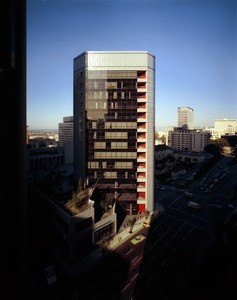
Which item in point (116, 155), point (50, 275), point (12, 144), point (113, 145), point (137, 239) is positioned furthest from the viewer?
point (116, 155)

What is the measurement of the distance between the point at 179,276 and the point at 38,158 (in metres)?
69.8

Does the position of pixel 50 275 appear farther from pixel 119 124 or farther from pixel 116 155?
pixel 119 124

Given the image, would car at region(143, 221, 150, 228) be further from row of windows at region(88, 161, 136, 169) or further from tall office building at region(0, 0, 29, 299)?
tall office building at region(0, 0, 29, 299)

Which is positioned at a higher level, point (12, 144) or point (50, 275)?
point (12, 144)

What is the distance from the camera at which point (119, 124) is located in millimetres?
38719

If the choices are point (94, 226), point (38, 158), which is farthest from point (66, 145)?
point (94, 226)

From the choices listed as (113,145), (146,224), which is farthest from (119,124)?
(146,224)

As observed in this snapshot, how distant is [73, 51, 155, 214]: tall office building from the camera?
124 feet

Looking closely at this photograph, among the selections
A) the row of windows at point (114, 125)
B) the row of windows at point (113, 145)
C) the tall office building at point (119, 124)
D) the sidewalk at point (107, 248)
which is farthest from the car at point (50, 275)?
the row of windows at point (114, 125)

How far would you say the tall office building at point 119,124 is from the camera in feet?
124

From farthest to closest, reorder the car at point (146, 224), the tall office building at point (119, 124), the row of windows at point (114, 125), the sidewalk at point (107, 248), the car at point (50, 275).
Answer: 1. the row of windows at point (114, 125)
2. the tall office building at point (119, 124)
3. the car at point (146, 224)
4. the sidewalk at point (107, 248)
5. the car at point (50, 275)

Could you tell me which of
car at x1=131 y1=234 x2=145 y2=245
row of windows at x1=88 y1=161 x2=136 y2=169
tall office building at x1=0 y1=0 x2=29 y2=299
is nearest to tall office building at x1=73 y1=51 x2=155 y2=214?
row of windows at x1=88 y1=161 x2=136 y2=169

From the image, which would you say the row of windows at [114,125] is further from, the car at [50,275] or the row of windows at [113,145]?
the car at [50,275]

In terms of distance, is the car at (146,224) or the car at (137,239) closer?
the car at (137,239)
